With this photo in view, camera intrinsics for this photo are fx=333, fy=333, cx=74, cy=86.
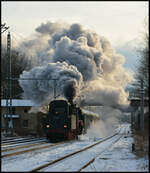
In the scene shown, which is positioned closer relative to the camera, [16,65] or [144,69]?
[144,69]

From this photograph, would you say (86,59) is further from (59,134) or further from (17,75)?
(17,75)

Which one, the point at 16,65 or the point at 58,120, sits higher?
the point at 16,65

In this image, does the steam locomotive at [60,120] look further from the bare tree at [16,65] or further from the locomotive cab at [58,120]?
the bare tree at [16,65]

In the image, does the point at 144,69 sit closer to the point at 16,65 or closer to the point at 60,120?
the point at 60,120

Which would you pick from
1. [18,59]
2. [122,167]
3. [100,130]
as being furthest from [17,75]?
[122,167]

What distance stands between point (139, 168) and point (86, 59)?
28.6 meters

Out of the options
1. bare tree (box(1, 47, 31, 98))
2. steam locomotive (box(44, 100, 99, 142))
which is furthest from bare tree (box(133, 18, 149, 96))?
bare tree (box(1, 47, 31, 98))

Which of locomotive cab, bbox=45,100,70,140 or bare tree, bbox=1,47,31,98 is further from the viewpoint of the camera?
bare tree, bbox=1,47,31,98

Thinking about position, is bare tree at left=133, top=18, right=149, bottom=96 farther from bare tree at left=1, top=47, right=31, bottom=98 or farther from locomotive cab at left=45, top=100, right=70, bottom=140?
bare tree at left=1, top=47, right=31, bottom=98

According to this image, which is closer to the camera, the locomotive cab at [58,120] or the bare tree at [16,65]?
the locomotive cab at [58,120]

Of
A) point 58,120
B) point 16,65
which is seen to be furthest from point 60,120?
point 16,65

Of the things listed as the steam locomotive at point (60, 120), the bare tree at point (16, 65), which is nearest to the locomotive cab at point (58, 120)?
the steam locomotive at point (60, 120)

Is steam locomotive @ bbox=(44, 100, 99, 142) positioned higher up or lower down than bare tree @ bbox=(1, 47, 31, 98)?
lower down

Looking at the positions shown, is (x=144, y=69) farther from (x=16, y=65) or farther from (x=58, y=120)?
(x=16, y=65)
